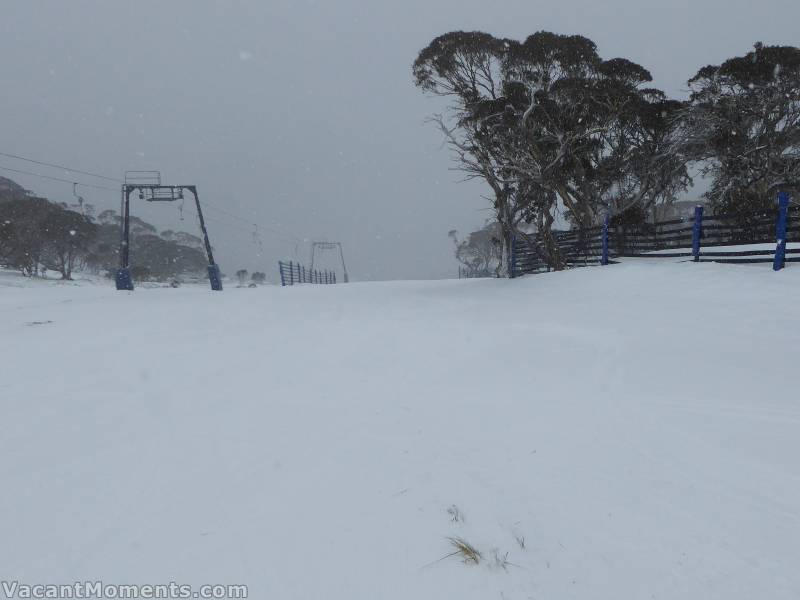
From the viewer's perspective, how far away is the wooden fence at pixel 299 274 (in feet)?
99.4

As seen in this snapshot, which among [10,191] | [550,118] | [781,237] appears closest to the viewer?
[781,237]

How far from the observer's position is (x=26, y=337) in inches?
254

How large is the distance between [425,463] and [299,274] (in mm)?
33614

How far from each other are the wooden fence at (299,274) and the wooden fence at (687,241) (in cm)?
1886

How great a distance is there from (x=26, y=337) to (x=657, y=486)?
8.69m

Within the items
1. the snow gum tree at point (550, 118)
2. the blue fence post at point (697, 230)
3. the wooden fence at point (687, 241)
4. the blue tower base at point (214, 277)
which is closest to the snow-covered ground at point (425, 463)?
the wooden fence at point (687, 241)

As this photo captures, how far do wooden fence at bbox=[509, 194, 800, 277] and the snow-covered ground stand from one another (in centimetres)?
227

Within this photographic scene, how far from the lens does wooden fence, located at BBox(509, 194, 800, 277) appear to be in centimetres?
705

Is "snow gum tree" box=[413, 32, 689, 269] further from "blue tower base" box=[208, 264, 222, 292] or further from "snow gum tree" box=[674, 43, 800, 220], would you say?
"blue tower base" box=[208, 264, 222, 292]

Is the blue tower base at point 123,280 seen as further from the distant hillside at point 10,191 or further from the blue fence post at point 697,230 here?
the distant hillside at point 10,191

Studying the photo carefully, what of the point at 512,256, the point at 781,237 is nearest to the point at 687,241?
the point at 781,237

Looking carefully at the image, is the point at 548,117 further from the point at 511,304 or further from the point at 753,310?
the point at 753,310

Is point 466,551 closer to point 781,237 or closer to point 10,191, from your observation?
point 781,237

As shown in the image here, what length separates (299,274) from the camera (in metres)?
34.8
